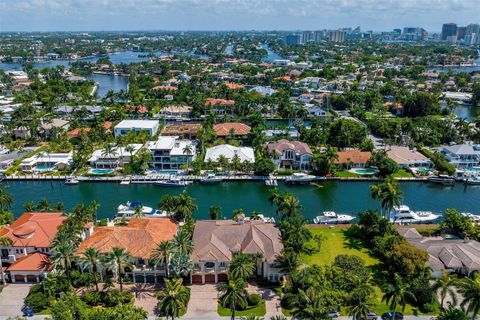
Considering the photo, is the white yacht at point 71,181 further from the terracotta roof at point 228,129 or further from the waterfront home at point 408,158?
the waterfront home at point 408,158

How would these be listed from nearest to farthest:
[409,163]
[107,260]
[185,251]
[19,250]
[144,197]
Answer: [107,260] < [185,251] < [19,250] < [144,197] < [409,163]

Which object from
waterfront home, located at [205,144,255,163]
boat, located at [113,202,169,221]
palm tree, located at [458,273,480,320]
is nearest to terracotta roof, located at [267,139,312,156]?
waterfront home, located at [205,144,255,163]

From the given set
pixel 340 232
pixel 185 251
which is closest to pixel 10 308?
pixel 185 251

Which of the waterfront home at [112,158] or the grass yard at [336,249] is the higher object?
the waterfront home at [112,158]

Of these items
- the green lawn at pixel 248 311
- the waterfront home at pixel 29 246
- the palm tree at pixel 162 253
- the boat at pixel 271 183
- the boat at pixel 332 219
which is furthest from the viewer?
the boat at pixel 271 183

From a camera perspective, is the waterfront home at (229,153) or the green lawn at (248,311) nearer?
the green lawn at (248,311)

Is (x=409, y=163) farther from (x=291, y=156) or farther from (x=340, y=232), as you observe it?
(x=340, y=232)

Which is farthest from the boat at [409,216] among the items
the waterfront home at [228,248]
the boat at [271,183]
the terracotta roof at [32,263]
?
the terracotta roof at [32,263]
